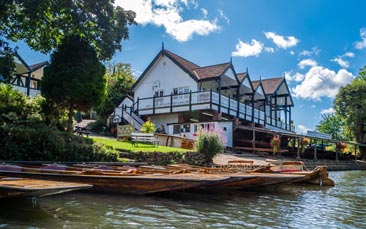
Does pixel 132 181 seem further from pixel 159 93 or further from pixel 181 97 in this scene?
pixel 159 93

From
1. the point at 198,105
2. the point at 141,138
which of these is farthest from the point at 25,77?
the point at 141,138

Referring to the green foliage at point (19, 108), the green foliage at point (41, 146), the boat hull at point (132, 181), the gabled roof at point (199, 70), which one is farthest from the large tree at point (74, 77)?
the gabled roof at point (199, 70)

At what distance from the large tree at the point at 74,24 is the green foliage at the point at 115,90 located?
44.8 ft

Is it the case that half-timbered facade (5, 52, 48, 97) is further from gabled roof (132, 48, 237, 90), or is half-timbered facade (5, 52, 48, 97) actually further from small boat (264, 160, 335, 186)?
small boat (264, 160, 335, 186)

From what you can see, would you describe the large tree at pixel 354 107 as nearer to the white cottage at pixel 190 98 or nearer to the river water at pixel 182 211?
the white cottage at pixel 190 98

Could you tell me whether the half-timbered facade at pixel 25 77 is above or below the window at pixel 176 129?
above

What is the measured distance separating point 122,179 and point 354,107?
37.5 meters

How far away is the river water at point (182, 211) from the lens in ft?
19.5

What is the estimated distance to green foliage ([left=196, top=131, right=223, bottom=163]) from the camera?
16.1 m

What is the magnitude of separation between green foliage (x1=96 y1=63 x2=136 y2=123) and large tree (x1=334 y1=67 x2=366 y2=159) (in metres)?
25.5

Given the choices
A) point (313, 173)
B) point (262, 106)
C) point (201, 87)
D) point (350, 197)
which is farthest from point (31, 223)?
point (262, 106)

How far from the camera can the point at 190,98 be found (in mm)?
27234

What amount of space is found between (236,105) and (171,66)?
22.3ft

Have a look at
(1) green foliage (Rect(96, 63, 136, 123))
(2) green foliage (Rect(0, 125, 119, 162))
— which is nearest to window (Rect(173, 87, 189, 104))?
(1) green foliage (Rect(96, 63, 136, 123))
